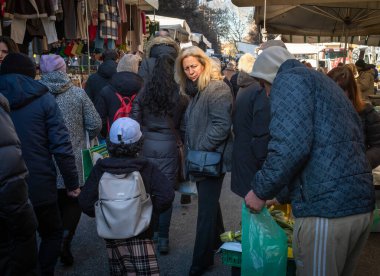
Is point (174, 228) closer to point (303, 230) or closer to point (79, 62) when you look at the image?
point (303, 230)

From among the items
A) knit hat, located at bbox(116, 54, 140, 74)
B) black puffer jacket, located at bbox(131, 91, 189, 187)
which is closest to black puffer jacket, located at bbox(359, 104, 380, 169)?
black puffer jacket, located at bbox(131, 91, 189, 187)

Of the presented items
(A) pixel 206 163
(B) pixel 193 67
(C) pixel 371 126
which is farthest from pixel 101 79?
(C) pixel 371 126

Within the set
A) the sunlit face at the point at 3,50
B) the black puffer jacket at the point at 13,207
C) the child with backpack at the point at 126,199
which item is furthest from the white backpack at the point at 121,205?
the sunlit face at the point at 3,50

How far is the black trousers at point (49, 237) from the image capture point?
3412 millimetres

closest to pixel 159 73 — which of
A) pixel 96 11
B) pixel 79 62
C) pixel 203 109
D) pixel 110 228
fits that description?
pixel 203 109

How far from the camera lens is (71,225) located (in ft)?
13.3

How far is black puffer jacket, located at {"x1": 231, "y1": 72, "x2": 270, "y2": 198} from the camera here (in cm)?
362

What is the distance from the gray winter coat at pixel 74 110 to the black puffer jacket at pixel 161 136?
399 millimetres

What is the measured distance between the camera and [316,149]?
2205 mm

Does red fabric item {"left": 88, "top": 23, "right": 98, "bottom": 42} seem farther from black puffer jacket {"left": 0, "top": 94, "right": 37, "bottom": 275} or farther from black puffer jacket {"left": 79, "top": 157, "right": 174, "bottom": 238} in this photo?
black puffer jacket {"left": 0, "top": 94, "right": 37, "bottom": 275}

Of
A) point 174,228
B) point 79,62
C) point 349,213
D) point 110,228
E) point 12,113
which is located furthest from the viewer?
point 79,62

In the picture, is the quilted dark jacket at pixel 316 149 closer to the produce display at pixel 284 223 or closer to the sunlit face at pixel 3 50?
the produce display at pixel 284 223

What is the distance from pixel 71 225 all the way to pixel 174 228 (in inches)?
Answer: 57.5

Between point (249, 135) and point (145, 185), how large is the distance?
108cm
